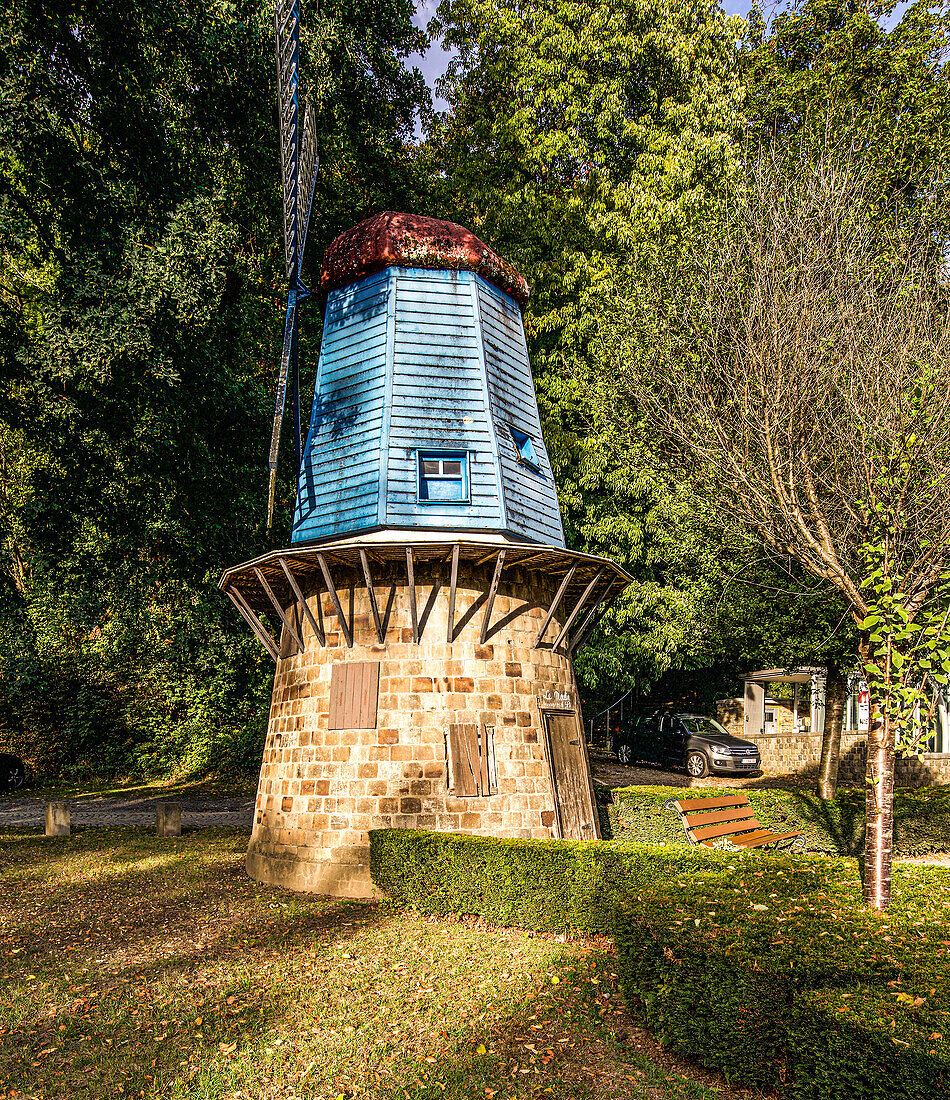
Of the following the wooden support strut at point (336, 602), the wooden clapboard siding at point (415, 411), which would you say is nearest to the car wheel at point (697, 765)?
the wooden clapboard siding at point (415, 411)

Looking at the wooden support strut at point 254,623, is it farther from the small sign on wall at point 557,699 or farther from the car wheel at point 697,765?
the car wheel at point 697,765

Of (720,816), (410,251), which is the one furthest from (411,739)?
(410,251)

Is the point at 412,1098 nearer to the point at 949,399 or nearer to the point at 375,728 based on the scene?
the point at 375,728

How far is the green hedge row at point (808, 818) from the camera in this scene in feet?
43.4

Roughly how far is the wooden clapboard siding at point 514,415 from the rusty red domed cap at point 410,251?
1.41 feet

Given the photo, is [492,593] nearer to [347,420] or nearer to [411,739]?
[411,739]

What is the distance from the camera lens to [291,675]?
38.3ft

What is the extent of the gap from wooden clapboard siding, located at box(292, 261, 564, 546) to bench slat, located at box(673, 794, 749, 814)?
4.69 meters

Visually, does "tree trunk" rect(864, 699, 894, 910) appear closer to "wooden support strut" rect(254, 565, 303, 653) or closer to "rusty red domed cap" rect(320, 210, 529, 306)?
"wooden support strut" rect(254, 565, 303, 653)

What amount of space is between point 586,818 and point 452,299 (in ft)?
29.5

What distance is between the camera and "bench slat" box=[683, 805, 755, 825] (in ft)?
34.0

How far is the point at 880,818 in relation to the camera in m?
6.83

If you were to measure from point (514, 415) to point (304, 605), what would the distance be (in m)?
4.99

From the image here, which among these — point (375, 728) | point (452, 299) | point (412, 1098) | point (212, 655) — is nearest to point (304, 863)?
point (375, 728)
